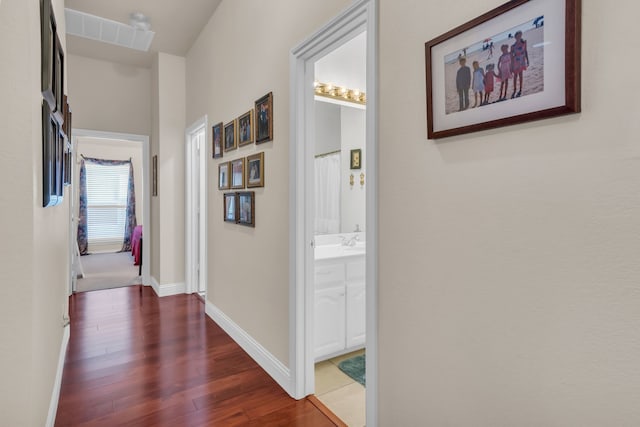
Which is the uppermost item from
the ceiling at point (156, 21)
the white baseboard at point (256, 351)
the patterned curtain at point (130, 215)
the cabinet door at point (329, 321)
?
the ceiling at point (156, 21)

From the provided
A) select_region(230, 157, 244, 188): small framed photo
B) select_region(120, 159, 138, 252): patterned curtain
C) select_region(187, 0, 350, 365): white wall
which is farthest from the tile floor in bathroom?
select_region(120, 159, 138, 252): patterned curtain

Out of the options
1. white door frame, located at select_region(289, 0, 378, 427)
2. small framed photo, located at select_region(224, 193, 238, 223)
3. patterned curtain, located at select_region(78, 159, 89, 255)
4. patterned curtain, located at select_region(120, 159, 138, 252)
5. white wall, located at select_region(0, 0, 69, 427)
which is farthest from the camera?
patterned curtain, located at select_region(120, 159, 138, 252)

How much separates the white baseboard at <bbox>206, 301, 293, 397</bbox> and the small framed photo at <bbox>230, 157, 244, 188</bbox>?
1.20 m

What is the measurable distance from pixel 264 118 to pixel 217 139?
43.2 inches

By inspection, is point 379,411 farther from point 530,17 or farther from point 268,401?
point 530,17

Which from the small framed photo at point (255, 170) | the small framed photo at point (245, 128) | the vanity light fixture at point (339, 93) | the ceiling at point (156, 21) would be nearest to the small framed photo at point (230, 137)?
the small framed photo at point (245, 128)

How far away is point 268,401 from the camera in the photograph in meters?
2.12

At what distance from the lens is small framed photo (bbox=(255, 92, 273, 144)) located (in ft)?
7.86

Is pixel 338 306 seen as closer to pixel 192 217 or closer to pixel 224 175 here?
pixel 224 175

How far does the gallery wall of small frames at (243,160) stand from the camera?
2502mm

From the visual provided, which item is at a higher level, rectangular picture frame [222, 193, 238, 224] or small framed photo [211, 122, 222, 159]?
small framed photo [211, 122, 222, 159]

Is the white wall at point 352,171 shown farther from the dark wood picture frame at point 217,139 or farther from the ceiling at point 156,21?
the ceiling at point 156,21

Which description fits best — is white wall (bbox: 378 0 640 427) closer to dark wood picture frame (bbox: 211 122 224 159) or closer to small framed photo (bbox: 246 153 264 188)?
small framed photo (bbox: 246 153 264 188)

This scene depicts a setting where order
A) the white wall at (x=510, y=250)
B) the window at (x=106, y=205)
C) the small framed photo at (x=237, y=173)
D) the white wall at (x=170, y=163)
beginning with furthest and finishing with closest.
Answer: the window at (x=106, y=205)
the white wall at (x=170, y=163)
the small framed photo at (x=237, y=173)
the white wall at (x=510, y=250)
